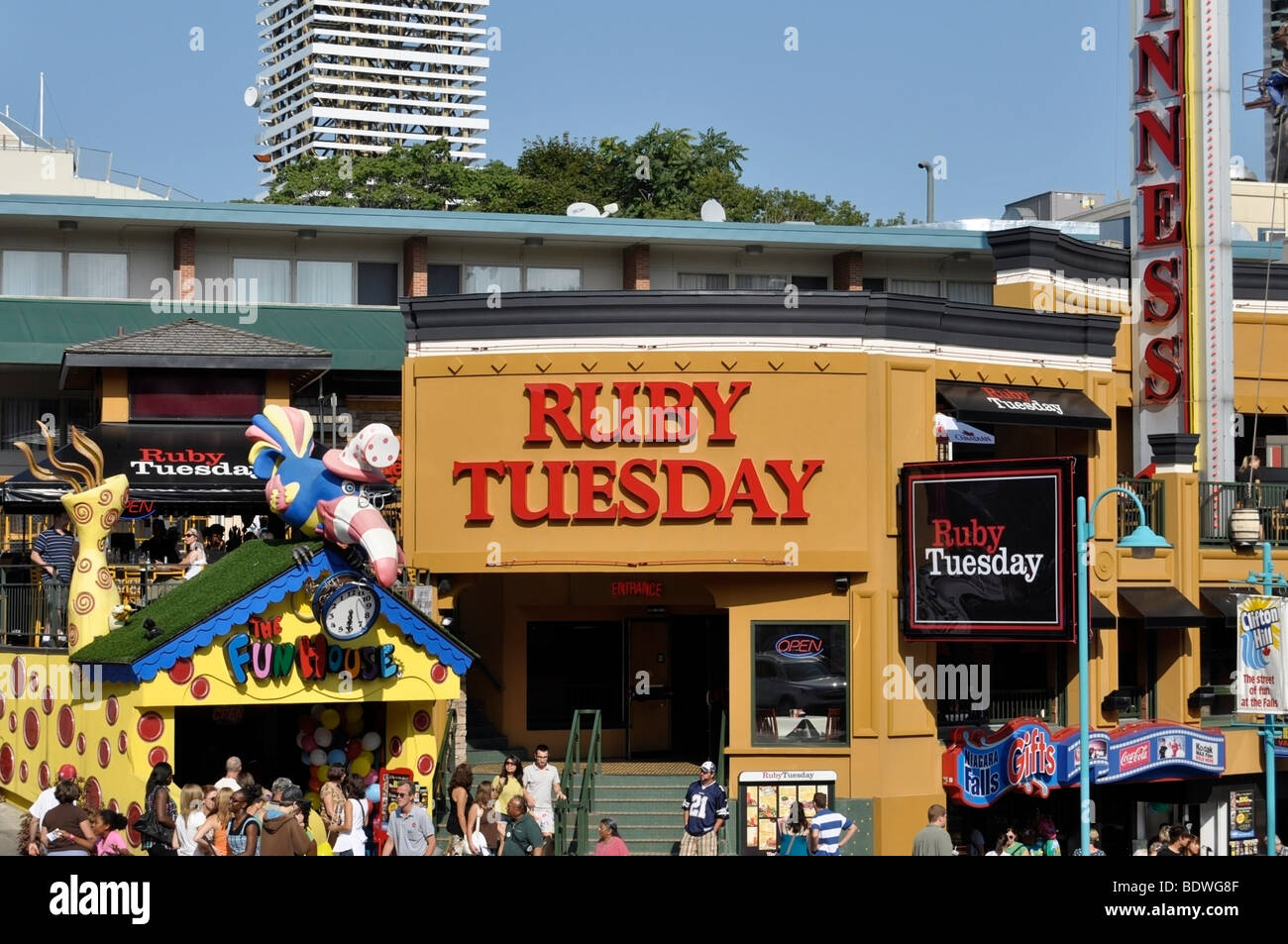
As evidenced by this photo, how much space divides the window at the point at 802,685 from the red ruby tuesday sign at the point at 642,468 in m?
1.81

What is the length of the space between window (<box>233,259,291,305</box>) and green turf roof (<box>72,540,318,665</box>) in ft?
46.9

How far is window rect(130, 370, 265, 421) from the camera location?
30062 mm

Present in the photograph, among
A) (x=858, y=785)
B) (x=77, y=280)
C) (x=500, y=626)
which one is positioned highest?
(x=77, y=280)

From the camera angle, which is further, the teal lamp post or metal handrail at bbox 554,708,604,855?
metal handrail at bbox 554,708,604,855

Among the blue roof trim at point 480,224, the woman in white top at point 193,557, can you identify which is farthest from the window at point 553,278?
the woman in white top at point 193,557

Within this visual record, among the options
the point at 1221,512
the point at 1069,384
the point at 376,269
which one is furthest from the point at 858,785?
the point at 376,269

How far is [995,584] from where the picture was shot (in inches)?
981

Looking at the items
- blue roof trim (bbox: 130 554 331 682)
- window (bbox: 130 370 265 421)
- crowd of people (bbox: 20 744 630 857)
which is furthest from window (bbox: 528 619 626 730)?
blue roof trim (bbox: 130 554 331 682)

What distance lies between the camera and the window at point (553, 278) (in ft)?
124

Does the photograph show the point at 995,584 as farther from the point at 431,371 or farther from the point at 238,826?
the point at 238,826

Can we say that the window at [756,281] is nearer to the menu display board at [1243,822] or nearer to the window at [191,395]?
the window at [191,395]

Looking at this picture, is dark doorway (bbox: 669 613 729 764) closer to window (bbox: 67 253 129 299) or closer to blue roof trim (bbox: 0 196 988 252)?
blue roof trim (bbox: 0 196 988 252)
